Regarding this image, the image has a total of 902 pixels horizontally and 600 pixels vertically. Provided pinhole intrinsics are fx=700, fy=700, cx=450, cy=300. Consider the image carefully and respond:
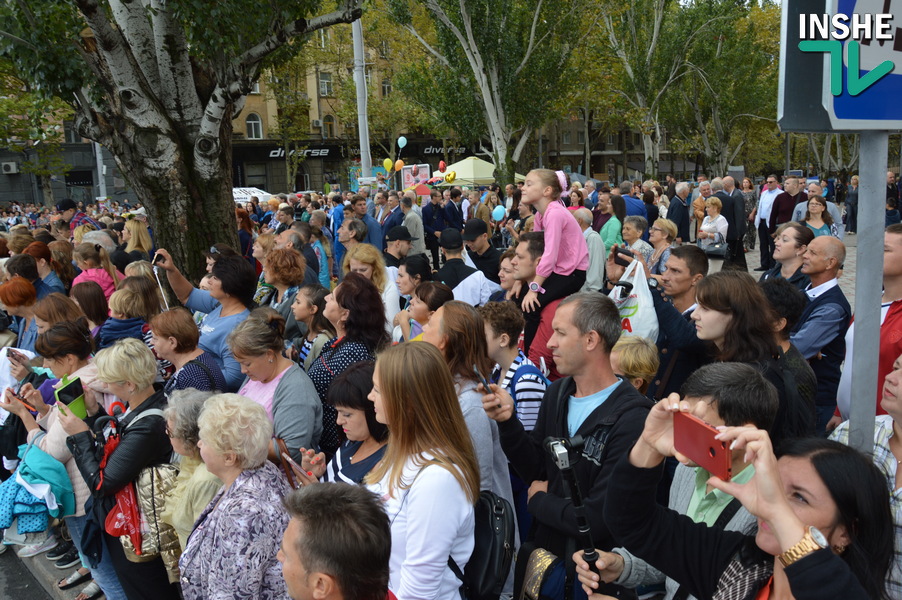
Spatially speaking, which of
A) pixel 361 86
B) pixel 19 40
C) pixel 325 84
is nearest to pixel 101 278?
pixel 19 40

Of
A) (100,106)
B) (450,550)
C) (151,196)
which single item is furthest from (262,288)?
(450,550)

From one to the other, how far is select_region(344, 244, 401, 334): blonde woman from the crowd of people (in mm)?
56

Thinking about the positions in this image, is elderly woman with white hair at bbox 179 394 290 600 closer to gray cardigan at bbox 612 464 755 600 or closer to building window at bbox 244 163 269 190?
gray cardigan at bbox 612 464 755 600

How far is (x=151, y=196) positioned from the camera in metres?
7.32

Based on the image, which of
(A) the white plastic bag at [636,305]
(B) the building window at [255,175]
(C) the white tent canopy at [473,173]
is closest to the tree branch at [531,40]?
(C) the white tent canopy at [473,173]

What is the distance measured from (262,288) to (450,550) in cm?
465

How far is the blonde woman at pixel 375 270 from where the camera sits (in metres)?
6.12

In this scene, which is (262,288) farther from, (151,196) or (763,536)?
(763,536)

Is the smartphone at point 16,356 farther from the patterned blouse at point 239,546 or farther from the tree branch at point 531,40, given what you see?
the tree branch at point 531,40

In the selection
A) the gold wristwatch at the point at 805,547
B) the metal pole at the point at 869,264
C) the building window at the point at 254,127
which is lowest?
the gold wristwatch at the point at 805,547

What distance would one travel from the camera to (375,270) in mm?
6199

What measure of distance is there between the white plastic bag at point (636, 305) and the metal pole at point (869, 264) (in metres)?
2.25

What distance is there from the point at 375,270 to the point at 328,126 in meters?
48.1

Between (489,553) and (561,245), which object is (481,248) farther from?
(489,553)
